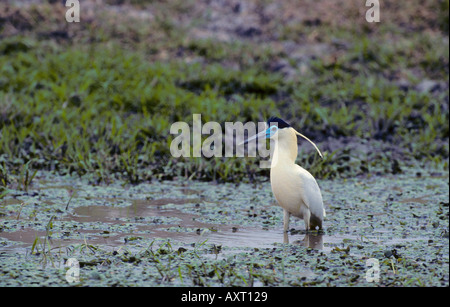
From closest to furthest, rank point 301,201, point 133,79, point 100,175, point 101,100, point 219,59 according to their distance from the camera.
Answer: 1. point 301,201
2. point 100,175
3. point 101,100
4. point 133,79
5. point 219,59

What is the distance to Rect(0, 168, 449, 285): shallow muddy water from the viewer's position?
5.02 metres

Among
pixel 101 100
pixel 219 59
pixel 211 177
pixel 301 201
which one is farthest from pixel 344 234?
pixel 219 59

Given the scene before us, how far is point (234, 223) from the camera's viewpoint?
624 centimetres

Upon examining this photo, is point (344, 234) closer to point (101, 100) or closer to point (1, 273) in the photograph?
point (1, 273)

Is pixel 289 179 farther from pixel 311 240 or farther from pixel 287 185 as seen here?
pixel 311 240

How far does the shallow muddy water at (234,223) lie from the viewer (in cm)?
502

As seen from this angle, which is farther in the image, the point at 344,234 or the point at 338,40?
the point at 338,40

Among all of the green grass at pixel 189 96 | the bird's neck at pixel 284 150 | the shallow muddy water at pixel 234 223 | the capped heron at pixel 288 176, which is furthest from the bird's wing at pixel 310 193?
the green grass at pixel 189 96

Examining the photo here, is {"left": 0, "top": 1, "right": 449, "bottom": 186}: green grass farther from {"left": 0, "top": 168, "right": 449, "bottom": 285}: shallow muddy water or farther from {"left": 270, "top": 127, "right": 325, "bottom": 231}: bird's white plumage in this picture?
{"left": 270, "top": 127, "right": 325, "bottom": 231}: bird's white plumage

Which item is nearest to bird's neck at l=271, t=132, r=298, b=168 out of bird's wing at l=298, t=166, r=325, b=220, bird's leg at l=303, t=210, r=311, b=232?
bird's wing at l=298, t=166, r=325, b=220

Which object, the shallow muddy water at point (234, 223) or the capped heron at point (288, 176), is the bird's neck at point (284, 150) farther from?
the shallow muddy water at point (234, 223)

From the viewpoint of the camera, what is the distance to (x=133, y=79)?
452 inches

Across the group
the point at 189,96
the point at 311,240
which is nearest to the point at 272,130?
the point at 311,240

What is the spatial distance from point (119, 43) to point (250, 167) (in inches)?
221
